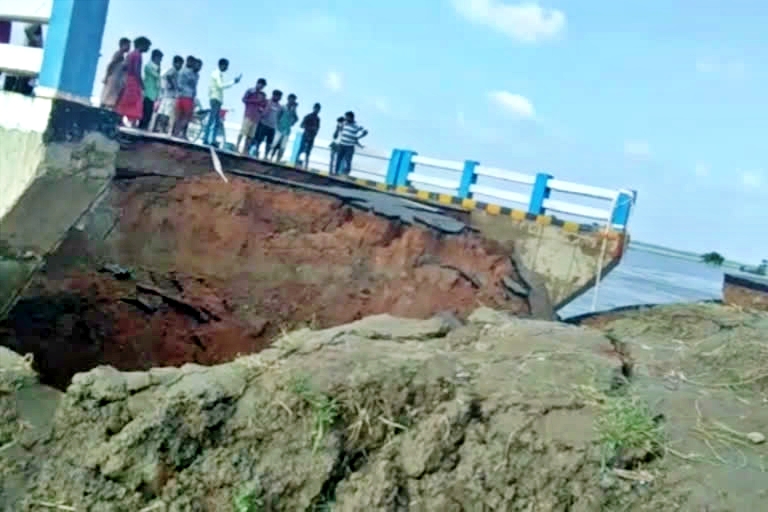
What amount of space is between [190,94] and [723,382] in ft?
32.4

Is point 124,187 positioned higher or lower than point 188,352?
higher

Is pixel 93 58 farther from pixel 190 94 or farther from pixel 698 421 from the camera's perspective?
pixel 190 94

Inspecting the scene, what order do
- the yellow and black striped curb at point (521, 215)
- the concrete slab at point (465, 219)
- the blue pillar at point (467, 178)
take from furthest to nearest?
1. the blue pillar at point (467, 178)
2. the yellow and black striped curb at point (521, 215)
3. the concrete slab at point (465, 219)

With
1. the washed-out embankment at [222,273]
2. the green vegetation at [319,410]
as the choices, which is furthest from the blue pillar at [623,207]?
the green vegetation at [319,410]

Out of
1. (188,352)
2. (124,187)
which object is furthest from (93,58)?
(188,352)

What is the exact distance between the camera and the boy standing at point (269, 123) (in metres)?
14.2

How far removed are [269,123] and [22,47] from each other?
8340 mm

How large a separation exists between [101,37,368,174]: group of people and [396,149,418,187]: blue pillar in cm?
175

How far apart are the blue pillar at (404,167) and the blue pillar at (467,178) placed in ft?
5.86

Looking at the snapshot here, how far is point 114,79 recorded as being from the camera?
10781mm

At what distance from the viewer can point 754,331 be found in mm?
5137

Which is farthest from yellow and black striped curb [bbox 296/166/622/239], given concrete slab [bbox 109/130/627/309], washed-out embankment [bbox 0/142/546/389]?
washed-out embankment [bbox 0/142/546/389]

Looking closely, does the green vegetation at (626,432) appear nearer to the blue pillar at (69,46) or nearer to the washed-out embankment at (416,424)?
the washed-out embankment at (416,424)

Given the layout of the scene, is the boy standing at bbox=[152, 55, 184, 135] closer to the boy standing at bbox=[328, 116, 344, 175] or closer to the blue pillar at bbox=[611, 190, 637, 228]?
the boy standing at bbox=[328, 116, 344, 175]
